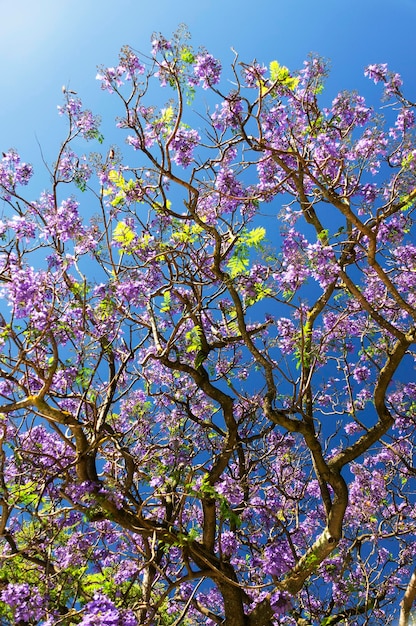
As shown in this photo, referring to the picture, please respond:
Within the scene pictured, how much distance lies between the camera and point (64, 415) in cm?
429

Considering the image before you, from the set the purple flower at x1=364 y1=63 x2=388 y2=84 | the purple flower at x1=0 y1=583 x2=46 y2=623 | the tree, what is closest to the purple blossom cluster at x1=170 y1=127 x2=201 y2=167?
the tree

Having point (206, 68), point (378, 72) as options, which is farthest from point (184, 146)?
point (378, 72)

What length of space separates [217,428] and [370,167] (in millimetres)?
3307

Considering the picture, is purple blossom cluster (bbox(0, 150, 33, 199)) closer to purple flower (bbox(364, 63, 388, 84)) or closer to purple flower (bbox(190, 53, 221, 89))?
purple flower (bbox(190, 53, 221, 89))

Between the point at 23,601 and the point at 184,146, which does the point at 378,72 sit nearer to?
the point at 184,146

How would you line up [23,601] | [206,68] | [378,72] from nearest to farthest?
[23,601] → [206,68] → [378,72]

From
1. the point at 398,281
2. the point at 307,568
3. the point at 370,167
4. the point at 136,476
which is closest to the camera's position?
the point at 307,568

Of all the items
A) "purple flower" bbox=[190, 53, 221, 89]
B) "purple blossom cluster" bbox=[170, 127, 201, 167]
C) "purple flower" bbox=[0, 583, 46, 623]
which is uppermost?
"purple flower" bbox=[190, 53, 221, 89]

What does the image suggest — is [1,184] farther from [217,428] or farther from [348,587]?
[348,587]

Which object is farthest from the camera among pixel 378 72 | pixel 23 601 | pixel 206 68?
pixel 378 72

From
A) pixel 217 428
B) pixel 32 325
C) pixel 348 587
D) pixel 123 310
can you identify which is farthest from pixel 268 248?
pixel 348 587

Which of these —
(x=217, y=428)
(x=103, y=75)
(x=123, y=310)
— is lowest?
(x=217, y=428)

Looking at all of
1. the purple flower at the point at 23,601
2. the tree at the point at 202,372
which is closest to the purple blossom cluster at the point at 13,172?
the tree at the point at 202,372

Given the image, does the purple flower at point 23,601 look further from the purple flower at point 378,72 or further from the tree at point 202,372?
the purple flower at point 378,72
